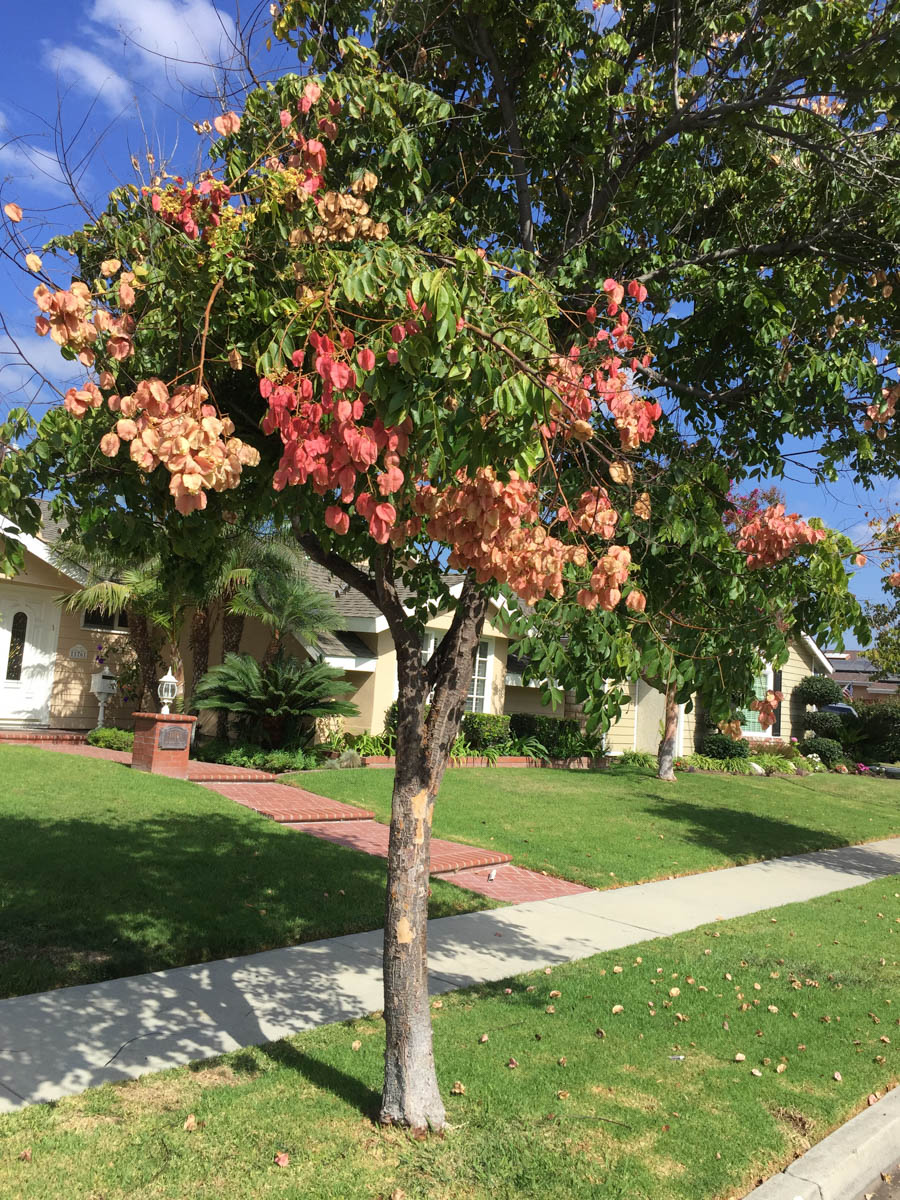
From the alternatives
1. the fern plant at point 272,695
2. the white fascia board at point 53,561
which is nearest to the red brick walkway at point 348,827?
the fern plant at point 272,695

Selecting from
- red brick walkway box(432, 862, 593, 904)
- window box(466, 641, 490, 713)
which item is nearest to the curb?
red brick walkway box(432, 862, 593, 904)

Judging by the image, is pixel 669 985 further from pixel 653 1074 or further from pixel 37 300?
pixel 37 300

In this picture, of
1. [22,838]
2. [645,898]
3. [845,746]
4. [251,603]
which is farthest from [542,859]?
[845,746]

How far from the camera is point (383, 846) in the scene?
1042cm

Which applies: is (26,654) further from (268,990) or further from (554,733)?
(268,990)

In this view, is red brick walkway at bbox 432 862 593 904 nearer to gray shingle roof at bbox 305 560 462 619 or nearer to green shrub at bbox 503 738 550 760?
gray shingle roof at bbox 305 560 462 619

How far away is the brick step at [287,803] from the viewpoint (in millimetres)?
11398

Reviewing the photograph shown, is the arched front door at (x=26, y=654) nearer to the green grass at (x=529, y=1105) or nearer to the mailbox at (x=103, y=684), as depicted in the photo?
the mailbox at (x=103, y=684)

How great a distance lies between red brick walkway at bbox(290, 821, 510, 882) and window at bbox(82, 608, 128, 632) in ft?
29.3

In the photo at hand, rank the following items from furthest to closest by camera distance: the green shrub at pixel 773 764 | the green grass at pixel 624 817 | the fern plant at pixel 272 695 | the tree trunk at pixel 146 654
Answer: the green shrub at pixel 773 764 → the tree trunk at pixel 146 654 → the fern plant at pixel 272 695 → the green grass at pixel 624 817

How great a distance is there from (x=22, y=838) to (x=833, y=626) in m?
7.15

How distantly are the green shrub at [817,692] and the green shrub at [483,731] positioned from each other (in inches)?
531

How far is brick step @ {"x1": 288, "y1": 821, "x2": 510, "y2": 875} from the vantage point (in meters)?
10.0

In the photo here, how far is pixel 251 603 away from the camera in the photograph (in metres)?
16.5
